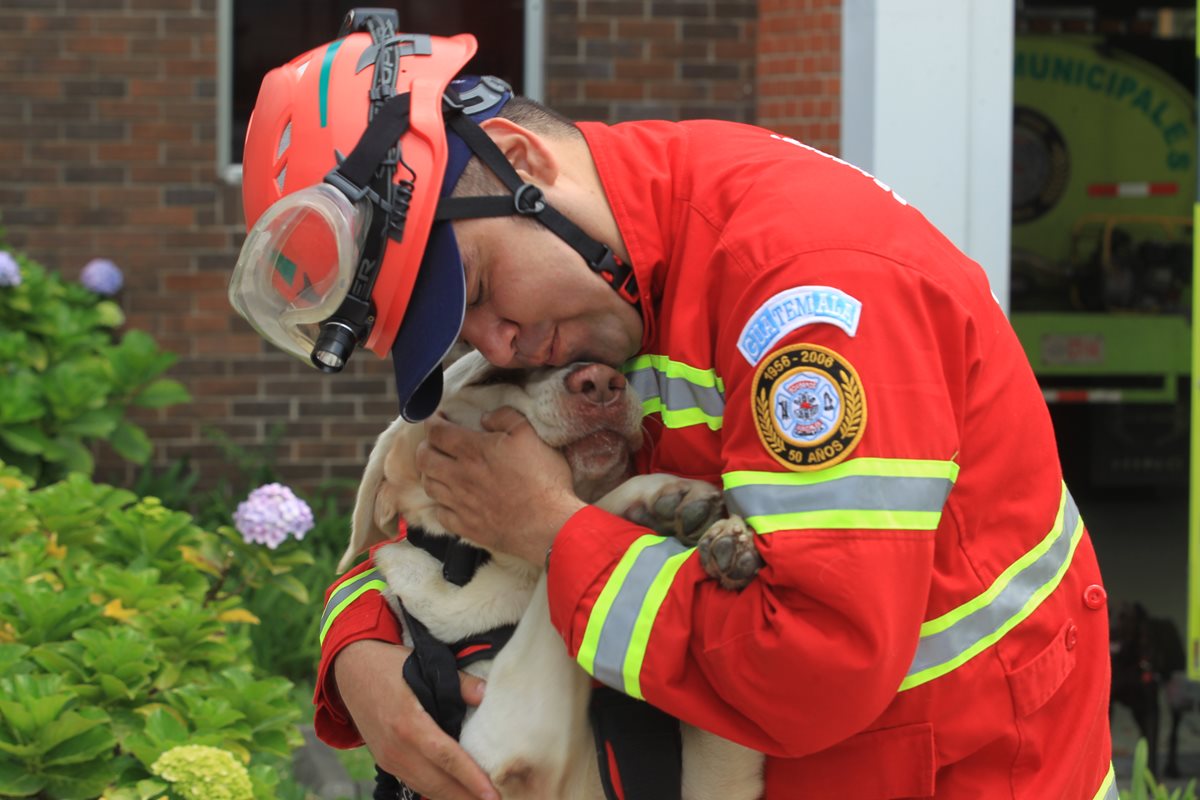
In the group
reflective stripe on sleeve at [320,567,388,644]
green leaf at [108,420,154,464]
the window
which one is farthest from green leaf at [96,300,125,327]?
reflective stripe on sleeve at [320,567,388,644]

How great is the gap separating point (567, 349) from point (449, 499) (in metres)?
0.30

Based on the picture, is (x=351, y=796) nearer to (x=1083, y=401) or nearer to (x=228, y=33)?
(x=228, y=33)

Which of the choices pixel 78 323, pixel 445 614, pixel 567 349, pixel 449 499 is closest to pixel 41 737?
pixel 445 614

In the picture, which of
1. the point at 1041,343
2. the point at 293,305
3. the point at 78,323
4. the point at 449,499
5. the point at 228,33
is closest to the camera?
the point at 293,305

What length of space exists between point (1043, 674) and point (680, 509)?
21.0 inches

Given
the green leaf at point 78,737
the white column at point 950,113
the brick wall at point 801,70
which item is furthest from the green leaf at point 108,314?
the green leaf at point 78,737

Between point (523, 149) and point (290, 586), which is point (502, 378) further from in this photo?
point (290, 586)

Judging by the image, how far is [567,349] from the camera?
212 centimetres

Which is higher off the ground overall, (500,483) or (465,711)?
(500,483)

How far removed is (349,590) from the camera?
2500mm

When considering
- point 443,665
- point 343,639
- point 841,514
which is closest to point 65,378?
point 343,639

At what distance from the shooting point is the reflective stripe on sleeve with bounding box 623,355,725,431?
1928 mm

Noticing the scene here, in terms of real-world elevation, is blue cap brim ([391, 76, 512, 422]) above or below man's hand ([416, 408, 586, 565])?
above

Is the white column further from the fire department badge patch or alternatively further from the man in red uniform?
the fire department badge patch
